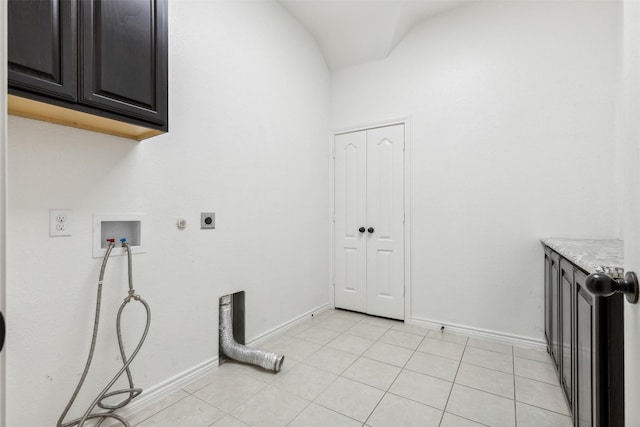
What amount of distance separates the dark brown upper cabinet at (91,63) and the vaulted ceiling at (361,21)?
6.15 feet

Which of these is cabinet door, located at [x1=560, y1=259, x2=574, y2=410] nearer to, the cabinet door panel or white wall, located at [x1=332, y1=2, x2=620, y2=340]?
the cabinet door panel

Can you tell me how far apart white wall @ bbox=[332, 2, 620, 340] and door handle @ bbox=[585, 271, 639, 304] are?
7.38 feet

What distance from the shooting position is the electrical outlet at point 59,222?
1384 millimetres

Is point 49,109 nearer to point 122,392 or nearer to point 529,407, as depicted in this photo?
point 122,392

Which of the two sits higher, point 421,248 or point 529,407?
point 421,248

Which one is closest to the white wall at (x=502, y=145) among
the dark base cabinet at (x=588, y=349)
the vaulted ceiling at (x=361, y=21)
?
the vaulted ceiling at (x=361, y=21)

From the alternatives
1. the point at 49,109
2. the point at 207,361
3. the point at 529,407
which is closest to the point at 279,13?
the point at 49,109

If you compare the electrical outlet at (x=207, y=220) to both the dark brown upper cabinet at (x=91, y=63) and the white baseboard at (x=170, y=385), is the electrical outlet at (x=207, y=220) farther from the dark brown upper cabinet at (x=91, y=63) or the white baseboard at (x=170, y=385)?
the white baseboard at (x=170, y=385)

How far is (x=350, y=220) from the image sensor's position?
3482 mm

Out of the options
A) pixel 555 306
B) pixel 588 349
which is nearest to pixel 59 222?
pixel 588 349

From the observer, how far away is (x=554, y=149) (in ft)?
8.13

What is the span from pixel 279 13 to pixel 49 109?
229 cm

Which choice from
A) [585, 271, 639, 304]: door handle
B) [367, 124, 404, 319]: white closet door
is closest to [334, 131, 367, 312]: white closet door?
[367, 124, 404, 319]: white closet door

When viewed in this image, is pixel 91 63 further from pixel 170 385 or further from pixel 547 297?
pixel 547 297
